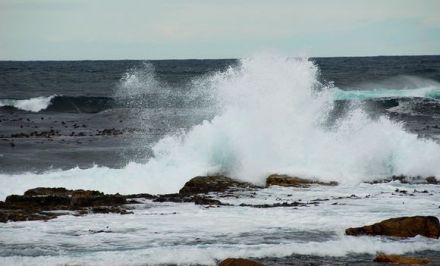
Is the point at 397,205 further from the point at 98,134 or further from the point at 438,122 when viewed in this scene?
the point at 438,122

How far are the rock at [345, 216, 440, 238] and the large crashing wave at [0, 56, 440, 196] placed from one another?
7.56 metres

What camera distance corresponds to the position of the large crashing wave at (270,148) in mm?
21141

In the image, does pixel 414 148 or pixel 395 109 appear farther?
pixel 395 109

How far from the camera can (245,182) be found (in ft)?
65.9

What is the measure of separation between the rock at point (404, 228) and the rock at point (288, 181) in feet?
21.4

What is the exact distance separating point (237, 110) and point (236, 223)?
9.81 m

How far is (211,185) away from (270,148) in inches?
151

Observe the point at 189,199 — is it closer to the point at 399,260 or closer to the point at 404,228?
the point at 404,228

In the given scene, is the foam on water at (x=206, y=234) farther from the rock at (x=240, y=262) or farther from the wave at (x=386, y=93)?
the wave at (x=386, y=93)

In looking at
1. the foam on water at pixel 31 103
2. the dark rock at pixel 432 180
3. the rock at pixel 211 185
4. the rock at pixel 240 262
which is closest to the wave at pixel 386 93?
the foam on water at pixel 31 103

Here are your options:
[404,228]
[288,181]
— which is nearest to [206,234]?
[404,228]

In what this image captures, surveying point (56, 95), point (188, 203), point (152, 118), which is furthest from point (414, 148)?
point (56, 95)

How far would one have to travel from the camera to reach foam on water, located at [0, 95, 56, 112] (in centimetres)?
5291

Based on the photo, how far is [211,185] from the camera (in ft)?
62.7
